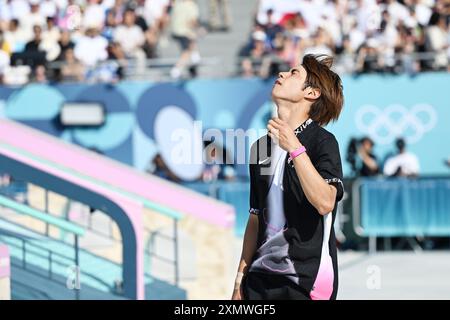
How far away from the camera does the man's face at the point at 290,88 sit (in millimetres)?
5324

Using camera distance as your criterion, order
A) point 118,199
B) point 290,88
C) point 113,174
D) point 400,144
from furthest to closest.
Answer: point 400,144 → point 113,174 → point 118,199 → point 290,88

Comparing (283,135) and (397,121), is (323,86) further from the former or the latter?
(397,121)

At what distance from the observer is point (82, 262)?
1084cm

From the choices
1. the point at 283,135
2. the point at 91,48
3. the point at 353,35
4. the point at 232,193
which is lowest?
the point at 232,193

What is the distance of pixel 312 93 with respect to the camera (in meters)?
5.36

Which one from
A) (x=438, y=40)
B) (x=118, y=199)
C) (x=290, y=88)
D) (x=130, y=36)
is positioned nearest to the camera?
(x=290, y=88)

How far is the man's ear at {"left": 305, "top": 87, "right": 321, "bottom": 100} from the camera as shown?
17.5 ft

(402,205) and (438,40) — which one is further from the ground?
(438,40)

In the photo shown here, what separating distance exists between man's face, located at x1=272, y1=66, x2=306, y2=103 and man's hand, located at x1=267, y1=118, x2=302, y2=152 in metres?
0.22

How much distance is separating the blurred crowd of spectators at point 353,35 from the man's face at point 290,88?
14.5 metres

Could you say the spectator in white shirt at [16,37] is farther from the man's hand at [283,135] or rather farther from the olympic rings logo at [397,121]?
the man's hand at [283,135]

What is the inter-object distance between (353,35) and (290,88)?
51.0 feet

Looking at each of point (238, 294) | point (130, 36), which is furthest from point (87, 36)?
point (238, 294)

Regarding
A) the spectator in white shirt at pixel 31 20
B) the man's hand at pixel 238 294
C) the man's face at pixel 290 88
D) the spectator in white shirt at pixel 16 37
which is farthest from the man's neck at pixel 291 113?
the spectator in white shirt at pixel 31 20
